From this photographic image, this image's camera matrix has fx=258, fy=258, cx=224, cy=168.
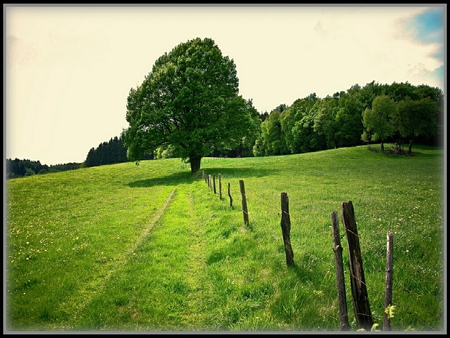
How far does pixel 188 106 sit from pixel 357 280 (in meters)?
31.9

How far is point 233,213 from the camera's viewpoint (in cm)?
1348

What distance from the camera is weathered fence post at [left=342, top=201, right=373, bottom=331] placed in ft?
14.8

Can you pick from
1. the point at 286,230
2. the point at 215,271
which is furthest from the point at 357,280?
the point at 215,271

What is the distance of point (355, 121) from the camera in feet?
250

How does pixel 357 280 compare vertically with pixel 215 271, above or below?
above

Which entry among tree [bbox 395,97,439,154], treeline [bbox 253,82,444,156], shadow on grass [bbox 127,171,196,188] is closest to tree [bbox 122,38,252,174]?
shadow on grass [bbox 127,171,196,188]

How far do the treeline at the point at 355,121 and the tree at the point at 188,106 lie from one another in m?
7.96

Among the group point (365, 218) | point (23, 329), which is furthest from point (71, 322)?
point (365, 218)

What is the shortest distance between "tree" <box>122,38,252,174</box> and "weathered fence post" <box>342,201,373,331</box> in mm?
29381

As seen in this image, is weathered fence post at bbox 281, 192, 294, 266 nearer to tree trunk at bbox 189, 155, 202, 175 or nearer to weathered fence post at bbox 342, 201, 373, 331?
weathered fence post at bbox 342, 201, 373, 331

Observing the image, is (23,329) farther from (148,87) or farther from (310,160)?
(310,160)

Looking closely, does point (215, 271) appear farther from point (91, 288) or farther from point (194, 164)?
point (194, 164)

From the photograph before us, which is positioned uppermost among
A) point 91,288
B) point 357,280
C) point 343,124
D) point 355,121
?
point 355,121

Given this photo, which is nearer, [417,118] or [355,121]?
[417,118]
